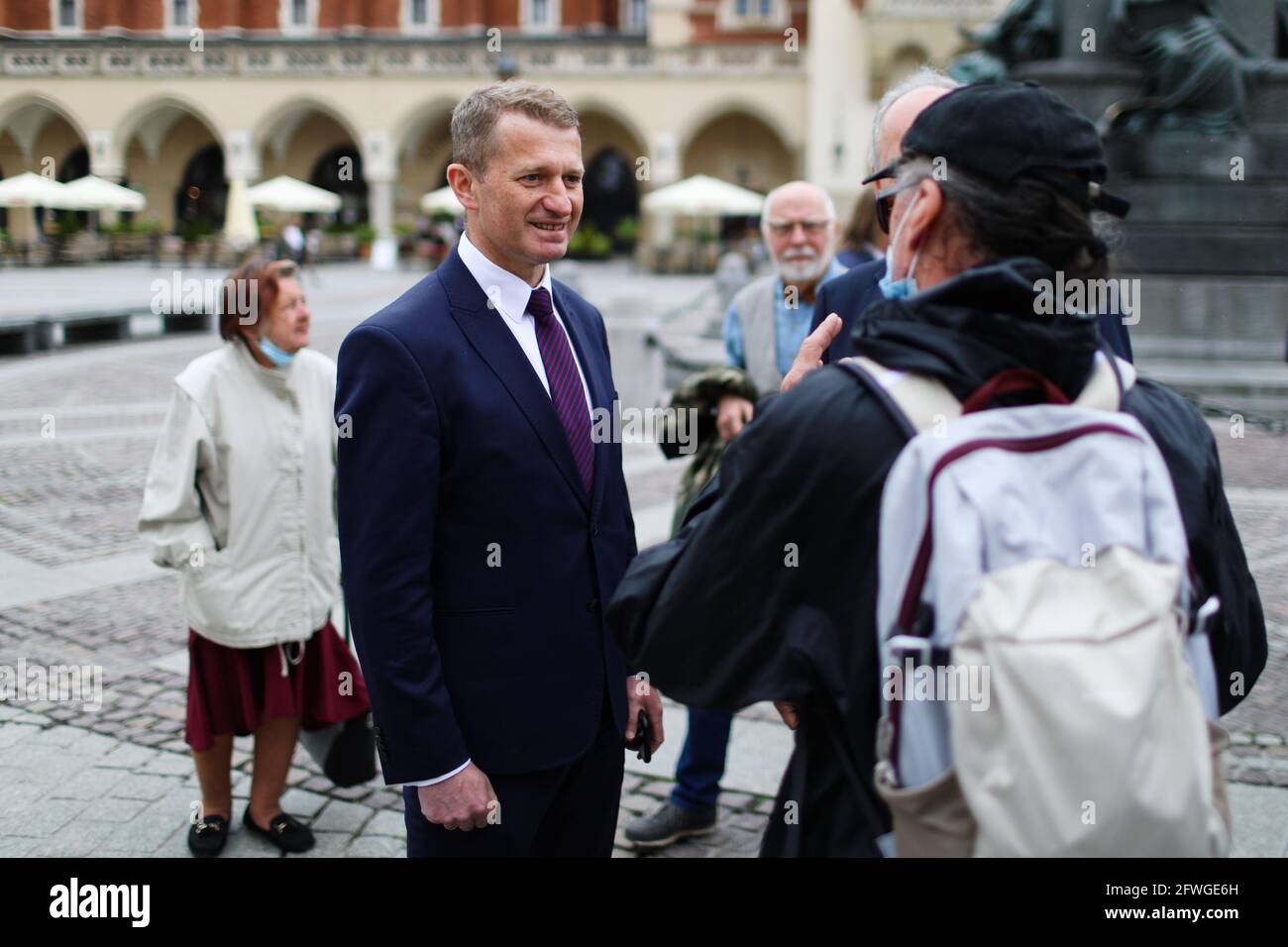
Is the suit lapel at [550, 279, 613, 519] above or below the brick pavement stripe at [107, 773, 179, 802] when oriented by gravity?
above

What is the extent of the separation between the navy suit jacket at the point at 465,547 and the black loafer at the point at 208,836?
1798 millimetres

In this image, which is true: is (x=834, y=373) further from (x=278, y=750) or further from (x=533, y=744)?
A: (x=278, y=750)

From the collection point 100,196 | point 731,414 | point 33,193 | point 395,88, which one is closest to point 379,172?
point 395,88

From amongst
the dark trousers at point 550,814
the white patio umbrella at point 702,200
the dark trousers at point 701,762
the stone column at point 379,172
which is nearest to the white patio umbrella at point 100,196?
the white patio umbrella at point 702,200

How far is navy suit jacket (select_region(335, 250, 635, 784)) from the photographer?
2186 mm

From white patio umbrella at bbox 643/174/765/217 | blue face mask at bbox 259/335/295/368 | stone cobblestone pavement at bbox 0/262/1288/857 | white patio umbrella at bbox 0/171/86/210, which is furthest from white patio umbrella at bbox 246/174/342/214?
blue face mask at bbox 259/335/295/368

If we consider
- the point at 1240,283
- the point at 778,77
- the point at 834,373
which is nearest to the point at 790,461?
the point at 834,373

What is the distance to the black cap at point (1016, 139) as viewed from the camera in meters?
1.52

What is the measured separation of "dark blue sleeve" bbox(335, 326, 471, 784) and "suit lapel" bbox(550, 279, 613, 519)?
388mm

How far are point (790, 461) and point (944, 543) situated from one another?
233mm

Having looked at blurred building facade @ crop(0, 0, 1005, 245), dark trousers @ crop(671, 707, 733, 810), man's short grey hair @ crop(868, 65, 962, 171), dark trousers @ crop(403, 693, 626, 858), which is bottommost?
dark trousers @ crop(671, 707, 733, 810)

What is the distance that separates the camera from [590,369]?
258 cm

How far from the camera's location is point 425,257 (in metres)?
37.7

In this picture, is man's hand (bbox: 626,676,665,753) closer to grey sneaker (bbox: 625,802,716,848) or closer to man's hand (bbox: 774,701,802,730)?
man's hand (bbox: 774,701,802,730)
